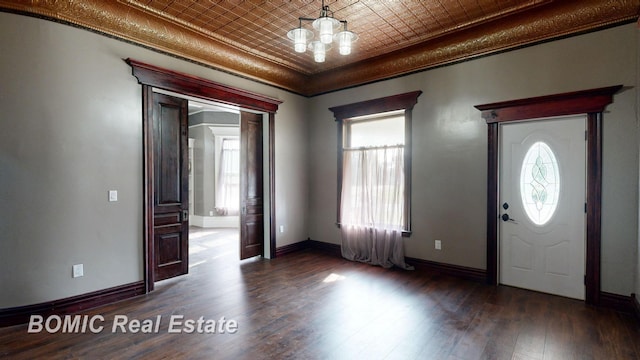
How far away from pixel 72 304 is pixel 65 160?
57.5 inches

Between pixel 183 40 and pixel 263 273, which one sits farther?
pixel 263 273

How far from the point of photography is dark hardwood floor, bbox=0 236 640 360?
98.0 inches

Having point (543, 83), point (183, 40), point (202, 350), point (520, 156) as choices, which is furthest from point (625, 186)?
point (183, 40)

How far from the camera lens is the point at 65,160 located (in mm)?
3201

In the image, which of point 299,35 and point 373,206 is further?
point 373,206

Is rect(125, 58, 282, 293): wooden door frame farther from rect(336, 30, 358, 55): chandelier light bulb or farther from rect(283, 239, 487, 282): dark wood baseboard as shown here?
rect(283, 239, 487, 282): dark wood baseboard

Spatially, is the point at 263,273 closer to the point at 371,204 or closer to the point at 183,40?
the point at 371,204

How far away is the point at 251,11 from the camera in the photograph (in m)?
3.58

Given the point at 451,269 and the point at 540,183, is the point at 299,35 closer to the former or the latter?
the point at 540,183

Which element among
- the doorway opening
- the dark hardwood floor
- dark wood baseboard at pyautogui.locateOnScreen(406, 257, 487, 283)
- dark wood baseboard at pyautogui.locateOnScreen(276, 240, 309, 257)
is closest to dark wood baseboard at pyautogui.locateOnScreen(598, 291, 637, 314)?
the dark hardwood floor

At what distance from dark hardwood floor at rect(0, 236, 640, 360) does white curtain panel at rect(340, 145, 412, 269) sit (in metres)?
0.67

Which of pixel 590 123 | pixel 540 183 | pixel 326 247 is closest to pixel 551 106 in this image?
pixel 590 123

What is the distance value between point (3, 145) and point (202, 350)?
2.61 meters

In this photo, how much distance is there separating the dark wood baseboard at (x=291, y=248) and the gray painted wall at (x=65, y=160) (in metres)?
2.24
